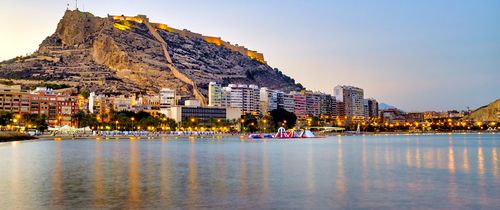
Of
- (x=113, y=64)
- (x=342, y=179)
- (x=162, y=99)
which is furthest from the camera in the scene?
(x=113, y=64)

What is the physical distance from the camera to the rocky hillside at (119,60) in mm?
165000

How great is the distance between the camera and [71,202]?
53.0ft

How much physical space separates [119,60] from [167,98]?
28009 millimetres

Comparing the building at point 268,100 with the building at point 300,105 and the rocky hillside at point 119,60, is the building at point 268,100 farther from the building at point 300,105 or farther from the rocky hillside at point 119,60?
the rocky hillside at point 119,60

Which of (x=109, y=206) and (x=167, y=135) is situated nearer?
(x=109, y=206)

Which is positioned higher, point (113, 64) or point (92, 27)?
point (92, 27)

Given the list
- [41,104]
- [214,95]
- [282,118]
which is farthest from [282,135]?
[214,95]

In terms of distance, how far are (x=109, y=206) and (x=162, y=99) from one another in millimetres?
140180

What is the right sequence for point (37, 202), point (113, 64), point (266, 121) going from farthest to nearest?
1. point (113, 64)
2. point (266, 121)
3. point (37, 202)

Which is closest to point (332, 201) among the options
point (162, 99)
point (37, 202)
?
point (37, 202)

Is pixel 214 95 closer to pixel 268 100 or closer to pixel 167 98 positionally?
pixel 167 98

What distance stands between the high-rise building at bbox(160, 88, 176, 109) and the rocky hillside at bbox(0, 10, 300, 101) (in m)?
9.13

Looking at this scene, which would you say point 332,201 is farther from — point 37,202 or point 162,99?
point 162,99

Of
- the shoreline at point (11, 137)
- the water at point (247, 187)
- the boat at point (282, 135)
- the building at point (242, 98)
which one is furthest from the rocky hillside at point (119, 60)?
the water at point (247, 187)
